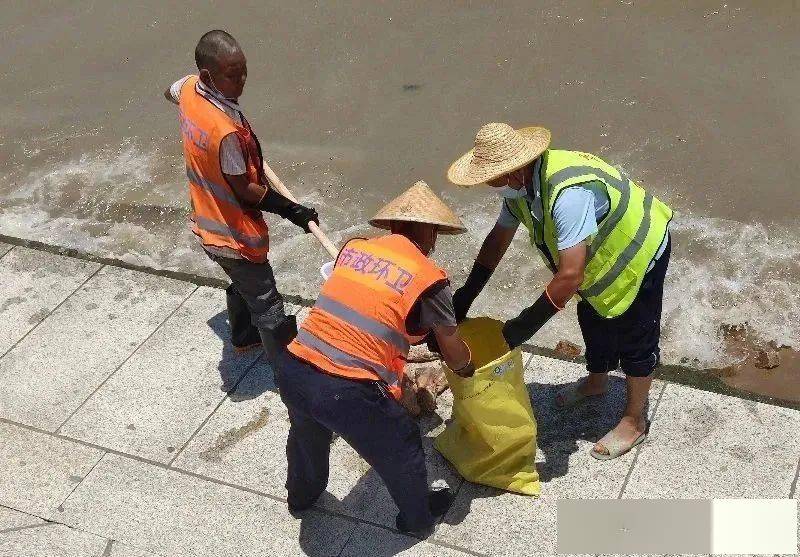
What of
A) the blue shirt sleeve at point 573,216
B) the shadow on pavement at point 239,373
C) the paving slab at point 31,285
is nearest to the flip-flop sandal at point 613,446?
the blue shirt sleeve at point 573,216

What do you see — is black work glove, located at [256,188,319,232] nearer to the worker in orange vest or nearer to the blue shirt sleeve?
the worker in orange vest

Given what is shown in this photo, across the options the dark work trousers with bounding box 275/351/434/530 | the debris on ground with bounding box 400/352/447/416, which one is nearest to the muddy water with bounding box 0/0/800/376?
the debris on ground with bounding box 400/352/447/416

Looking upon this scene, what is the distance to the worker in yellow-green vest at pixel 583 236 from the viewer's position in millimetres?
3678

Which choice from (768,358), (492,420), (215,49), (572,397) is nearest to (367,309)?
(492,420)

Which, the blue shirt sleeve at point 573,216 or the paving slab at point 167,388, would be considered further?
the paving slab at point 167,388

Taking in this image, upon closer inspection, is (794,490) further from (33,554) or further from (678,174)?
(33,554)

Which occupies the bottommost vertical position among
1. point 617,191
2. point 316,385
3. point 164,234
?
point 164,234

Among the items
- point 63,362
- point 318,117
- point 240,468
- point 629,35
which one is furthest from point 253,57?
point 240,468

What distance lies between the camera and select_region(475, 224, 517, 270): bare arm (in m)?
4.25

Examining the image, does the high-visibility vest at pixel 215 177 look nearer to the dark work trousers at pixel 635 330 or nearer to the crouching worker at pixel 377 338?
the crouching worker at pixel 377 338

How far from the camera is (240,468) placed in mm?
4559

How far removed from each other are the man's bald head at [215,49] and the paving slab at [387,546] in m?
2.22

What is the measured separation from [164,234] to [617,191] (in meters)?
3.65

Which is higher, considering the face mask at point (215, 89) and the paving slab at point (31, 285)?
the face mask at point (215, 89)
